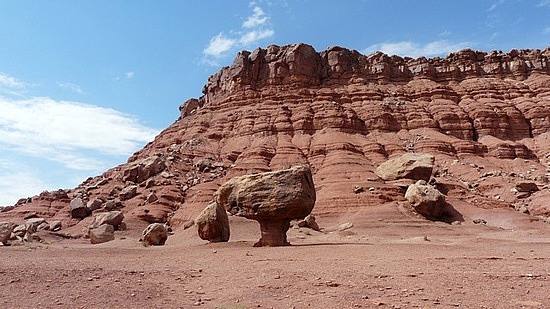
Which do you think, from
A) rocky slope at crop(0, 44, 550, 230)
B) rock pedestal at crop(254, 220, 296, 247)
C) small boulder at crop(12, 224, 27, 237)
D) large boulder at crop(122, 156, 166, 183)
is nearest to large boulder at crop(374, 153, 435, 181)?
rocky slope at crop(0, 44, 550, 230)

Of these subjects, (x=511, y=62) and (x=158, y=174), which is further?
(x=511, y=62)

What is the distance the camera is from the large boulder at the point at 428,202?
4041 centimetres

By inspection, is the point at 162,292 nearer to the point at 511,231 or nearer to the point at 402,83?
the point at 511,231

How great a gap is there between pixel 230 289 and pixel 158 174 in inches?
1840

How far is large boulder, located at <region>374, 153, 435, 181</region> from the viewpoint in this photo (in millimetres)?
48156

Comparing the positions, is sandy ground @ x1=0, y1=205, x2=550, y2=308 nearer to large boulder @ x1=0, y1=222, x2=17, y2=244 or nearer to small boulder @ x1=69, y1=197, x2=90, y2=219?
large boulder @ x1=0, y1=222, x2=17, y2=244

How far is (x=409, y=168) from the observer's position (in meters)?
48.6

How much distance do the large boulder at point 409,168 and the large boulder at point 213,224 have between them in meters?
28.7

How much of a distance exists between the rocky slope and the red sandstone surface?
0.29m

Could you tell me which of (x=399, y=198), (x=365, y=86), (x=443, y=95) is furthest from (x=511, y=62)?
(x=399, y=198)

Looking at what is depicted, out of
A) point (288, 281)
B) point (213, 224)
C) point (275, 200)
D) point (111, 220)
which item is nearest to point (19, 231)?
point (111, 220)

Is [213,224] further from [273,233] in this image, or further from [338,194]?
[338,194]

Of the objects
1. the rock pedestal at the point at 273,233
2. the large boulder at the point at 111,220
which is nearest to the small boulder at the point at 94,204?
the large boulder at the point at 111,220

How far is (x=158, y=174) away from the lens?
5509 centimetres
